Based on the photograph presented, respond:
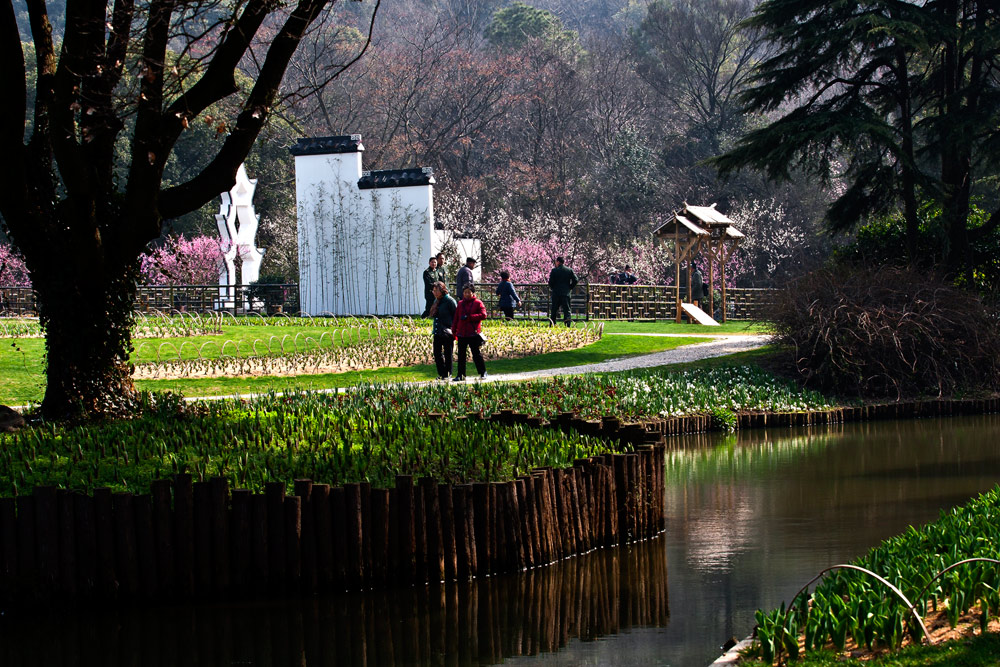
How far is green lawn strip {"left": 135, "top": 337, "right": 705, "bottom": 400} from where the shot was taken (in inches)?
712

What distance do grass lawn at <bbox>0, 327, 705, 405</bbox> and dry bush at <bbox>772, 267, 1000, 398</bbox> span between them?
483 centimetres

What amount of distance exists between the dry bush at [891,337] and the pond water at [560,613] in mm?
7548

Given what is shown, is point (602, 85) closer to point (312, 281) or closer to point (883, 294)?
point (312, 281)

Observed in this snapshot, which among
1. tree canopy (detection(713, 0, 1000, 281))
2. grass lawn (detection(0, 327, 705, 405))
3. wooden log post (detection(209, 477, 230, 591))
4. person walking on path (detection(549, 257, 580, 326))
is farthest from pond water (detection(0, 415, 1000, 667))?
person walking on path (detection(549, 257, 580, 326))

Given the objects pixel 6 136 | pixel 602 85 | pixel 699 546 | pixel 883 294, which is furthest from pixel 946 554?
pixel 602 85

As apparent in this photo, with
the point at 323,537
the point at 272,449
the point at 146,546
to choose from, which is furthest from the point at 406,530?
the point at 272,449

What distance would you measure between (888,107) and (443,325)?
11.1m

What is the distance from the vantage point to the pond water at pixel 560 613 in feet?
22.7

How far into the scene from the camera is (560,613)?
302 inches

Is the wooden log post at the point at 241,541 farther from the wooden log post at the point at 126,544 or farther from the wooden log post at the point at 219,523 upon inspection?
the wooden log post at the point at 126,544

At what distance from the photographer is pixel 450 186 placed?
5434 cm

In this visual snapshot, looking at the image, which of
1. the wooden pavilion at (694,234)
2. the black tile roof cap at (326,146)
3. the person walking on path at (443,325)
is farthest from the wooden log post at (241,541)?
the black tile roof cap at (326,146)

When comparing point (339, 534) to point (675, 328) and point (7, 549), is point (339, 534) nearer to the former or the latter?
point (7, 549)

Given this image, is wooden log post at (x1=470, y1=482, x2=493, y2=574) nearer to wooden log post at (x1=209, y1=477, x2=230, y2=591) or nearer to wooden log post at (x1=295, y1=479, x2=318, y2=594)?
wooden log post at (x1=295, y1=479, x2=318, y2=594)
